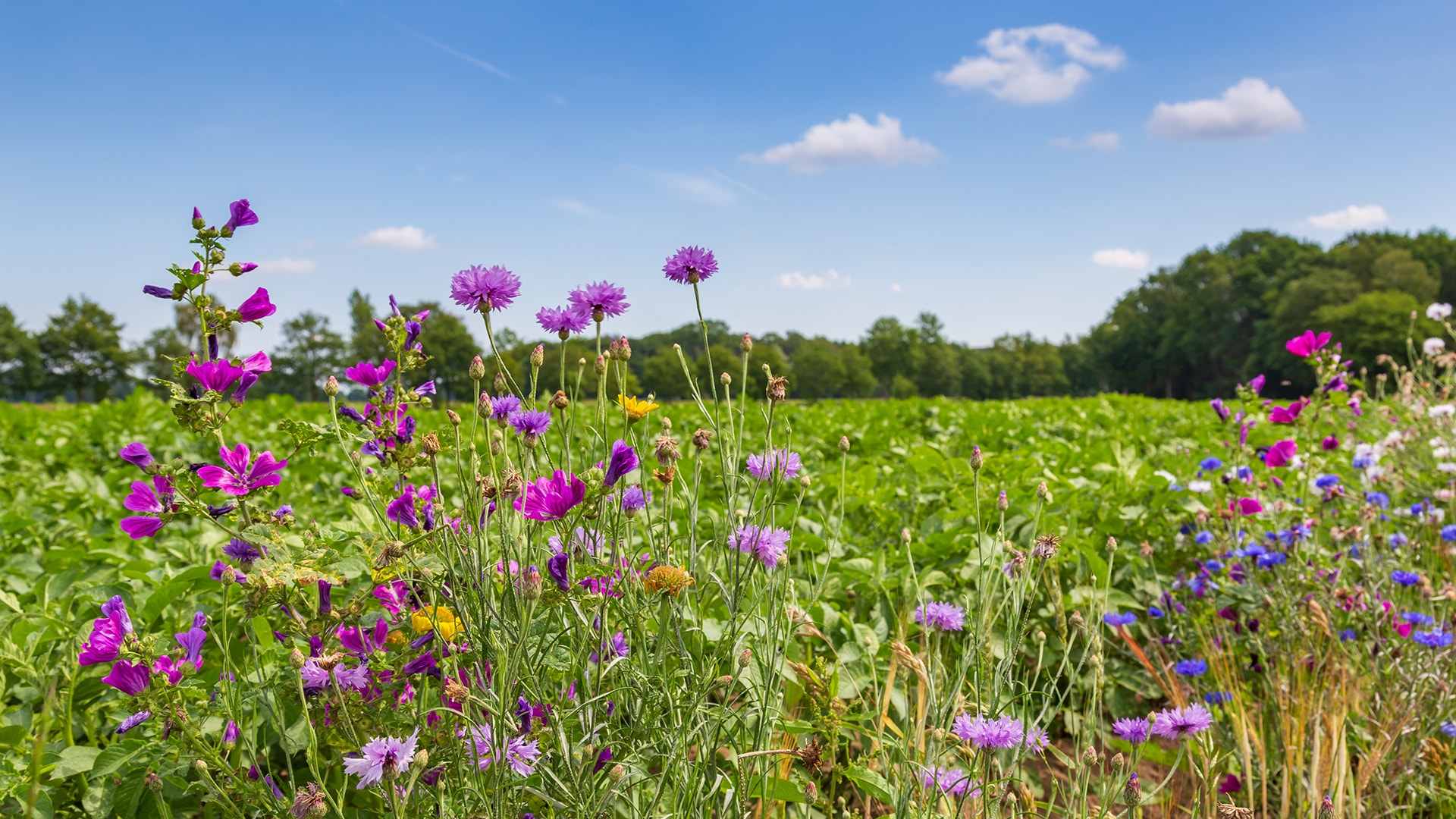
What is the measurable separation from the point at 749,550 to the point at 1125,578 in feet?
6.92

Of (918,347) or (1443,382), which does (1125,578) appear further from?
(918,347)

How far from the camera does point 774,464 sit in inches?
52.7

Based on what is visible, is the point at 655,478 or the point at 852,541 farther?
the point at 852,541

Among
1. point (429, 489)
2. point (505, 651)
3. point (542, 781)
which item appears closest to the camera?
point (505, 651)

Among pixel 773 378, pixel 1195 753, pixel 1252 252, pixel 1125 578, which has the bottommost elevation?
pixel 1195 753

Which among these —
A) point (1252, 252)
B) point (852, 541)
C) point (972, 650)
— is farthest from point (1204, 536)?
point (1252, 252)

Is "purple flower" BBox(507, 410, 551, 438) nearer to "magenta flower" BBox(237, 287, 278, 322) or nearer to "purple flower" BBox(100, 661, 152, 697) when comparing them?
"magenta flower" BBox(237, 287, 278, 322)

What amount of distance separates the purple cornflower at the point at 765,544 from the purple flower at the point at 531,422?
36 centimetres

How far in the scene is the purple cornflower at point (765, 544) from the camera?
1311 millimetres

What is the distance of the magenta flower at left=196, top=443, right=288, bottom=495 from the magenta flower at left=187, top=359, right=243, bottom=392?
0.10 metres

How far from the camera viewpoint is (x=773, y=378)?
1313mm

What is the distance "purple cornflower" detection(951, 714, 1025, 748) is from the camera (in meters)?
1.11

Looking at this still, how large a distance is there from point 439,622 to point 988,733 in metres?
0.83

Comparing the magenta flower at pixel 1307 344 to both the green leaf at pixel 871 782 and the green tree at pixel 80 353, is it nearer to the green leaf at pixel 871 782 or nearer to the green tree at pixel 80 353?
the green leaf at pixel 871 782
